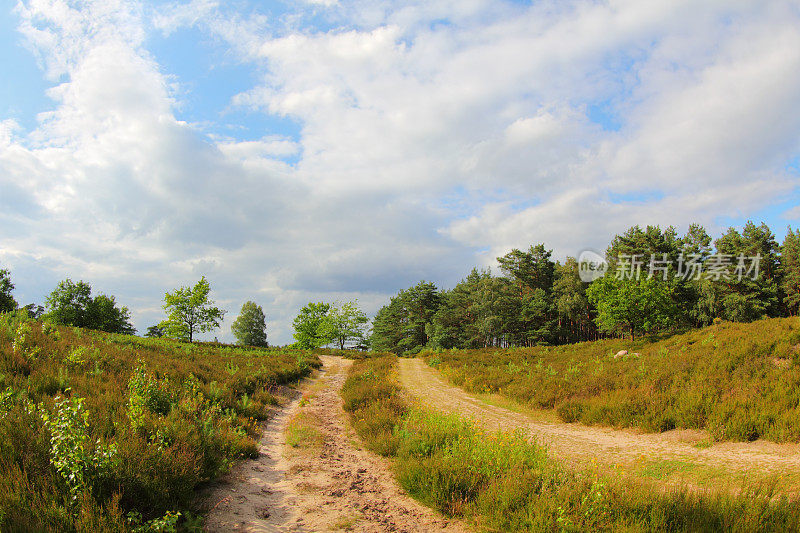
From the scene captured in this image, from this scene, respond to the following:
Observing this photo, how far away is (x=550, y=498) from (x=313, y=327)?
151 ft

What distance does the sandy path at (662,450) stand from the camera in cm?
687

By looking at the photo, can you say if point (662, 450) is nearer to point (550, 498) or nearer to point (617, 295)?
point (550, 498)

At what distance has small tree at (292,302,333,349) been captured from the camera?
47.0 meters

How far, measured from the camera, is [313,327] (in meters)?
48.5

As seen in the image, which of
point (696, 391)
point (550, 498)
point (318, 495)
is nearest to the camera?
point (550, 498)

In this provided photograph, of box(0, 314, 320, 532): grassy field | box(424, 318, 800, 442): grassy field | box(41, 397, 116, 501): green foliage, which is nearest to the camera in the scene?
box(0, 314, 320, 532): grassy field

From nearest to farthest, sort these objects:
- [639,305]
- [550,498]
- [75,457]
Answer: [75,457], [550,498], [639,305]

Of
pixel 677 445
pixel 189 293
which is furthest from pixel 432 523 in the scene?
pixel 189 293

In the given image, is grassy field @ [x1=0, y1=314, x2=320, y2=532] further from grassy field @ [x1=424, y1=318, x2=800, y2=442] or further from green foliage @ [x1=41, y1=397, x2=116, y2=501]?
grassy field @ [x1=424, y1=318, x2=800, y2=442]

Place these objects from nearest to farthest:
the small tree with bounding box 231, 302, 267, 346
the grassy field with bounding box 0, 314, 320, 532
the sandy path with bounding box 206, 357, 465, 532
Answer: the grassy field with bounding box 0, 314, 320, 532, the sandy path with bounding box 206, 357, 465, 532, the small tree with bounding box 231, 302, 267, 346

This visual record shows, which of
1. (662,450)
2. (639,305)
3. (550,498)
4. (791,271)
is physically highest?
(791,271)

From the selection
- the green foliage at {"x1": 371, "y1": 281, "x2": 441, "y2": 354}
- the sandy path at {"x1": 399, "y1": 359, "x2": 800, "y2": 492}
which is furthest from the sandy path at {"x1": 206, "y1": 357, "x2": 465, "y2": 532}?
the green foliage at {"x1": 371, "y1": 281, "x2": 441, "y2": 354}

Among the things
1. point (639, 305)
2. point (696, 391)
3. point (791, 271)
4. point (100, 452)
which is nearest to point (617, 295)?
point (639, 305)

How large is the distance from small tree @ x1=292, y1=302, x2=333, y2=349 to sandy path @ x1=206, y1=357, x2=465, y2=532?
127 feet
